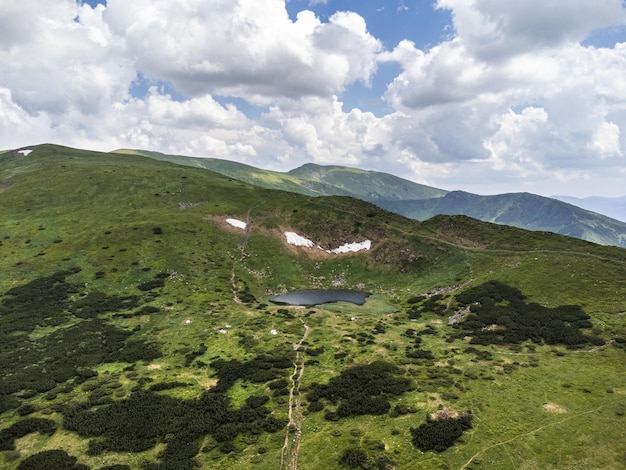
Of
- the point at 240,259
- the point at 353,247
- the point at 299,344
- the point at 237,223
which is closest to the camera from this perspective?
the point at 299,344

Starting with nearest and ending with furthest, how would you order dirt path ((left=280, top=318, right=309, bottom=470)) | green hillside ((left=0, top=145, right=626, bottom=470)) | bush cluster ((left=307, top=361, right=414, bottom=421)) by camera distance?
dirt path ((left=280, top=318, right=309, bottom=470)) < green hillside ((left=0, top=145, right=626, bottom=470)) < bush cluster ((left=307, top=361, right=414, bottom=421))

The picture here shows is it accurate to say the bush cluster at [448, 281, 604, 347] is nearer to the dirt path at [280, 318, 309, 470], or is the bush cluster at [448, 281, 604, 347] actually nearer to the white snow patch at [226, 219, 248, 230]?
the dirt path at [280, 318, 309, 470]

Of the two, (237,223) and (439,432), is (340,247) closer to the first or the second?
(237,223)

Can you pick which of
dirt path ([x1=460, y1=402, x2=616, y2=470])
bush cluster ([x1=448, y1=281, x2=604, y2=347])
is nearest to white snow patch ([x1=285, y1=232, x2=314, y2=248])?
bush cluster ([x1=448, y1=281, x2=604, y2=347])

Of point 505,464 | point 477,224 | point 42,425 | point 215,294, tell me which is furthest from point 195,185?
point 505,464

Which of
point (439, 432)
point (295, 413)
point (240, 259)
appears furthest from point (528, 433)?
point (240, 259)
